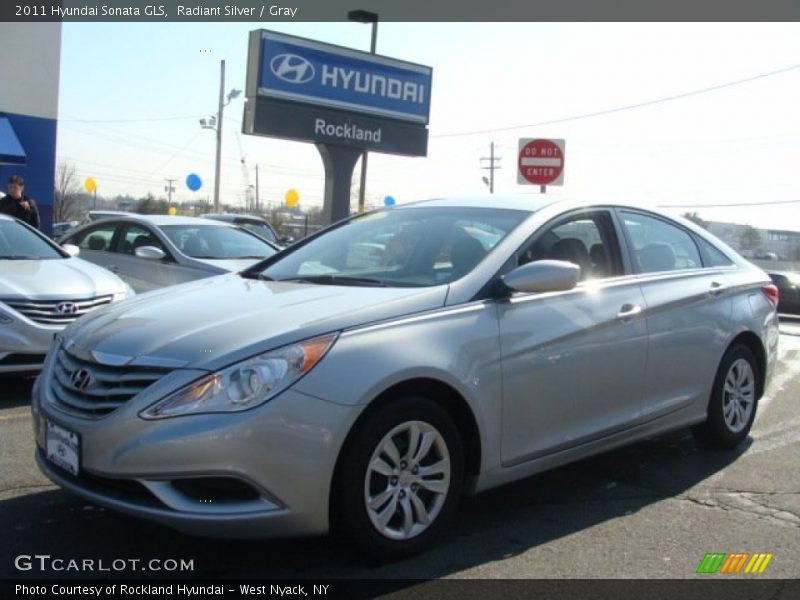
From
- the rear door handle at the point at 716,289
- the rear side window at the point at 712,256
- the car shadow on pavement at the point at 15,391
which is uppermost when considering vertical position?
the rear side window at the point at 712,256

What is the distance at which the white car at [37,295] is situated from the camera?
6.05 meters

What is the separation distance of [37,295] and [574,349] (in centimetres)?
423

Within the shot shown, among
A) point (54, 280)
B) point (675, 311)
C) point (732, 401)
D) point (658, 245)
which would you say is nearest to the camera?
point (675, 311)

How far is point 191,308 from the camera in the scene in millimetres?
3658

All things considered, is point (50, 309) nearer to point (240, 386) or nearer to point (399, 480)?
point (240, 386)

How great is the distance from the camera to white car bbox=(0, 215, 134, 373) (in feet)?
19.9

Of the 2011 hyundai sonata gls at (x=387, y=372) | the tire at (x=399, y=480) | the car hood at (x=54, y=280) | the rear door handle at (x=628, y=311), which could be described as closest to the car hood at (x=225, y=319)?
the 2011 hyundai sonata gls at (x=387, y=372)

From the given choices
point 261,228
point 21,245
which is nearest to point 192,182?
point 261,228

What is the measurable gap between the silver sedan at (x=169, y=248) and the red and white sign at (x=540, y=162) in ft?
15.0

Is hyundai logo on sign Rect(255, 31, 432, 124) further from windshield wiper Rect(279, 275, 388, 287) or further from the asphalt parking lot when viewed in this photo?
windshield wiper Rect(279, 275, 388, 287)

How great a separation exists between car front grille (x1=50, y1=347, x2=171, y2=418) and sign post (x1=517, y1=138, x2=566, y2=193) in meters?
9.90

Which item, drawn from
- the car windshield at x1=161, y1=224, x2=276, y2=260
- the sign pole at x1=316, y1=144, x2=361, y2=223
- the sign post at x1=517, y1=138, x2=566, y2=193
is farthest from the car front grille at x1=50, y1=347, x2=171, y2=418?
the sign pole at x1=316, y1=144, x2=361, y2=223

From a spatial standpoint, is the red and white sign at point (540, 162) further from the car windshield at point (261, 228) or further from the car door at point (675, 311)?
the car door at point (675, 311)

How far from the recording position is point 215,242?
958 cm
